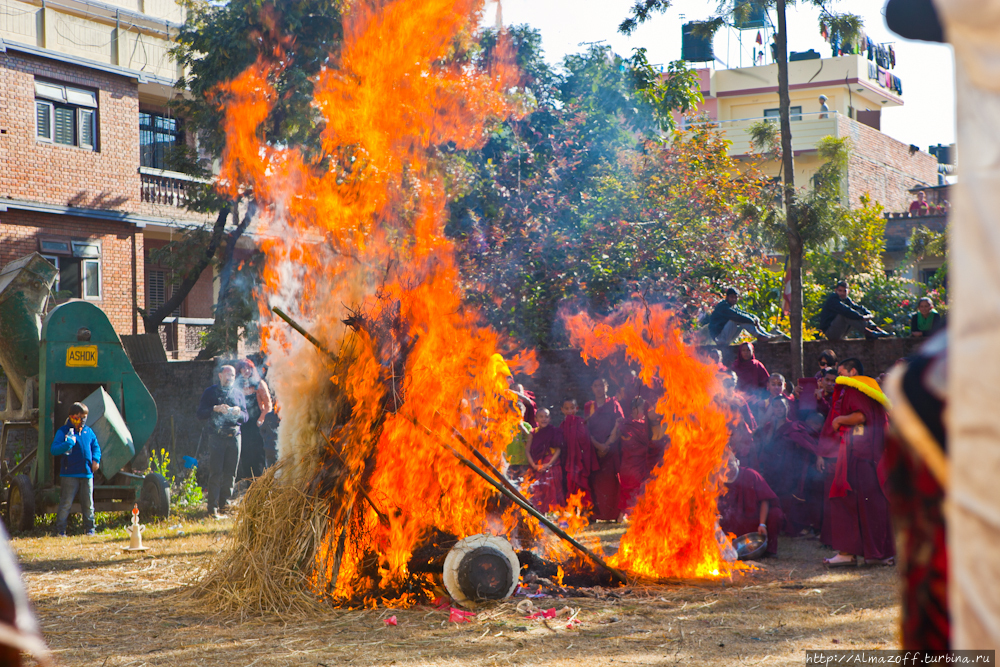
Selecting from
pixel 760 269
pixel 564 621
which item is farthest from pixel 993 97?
pixel 760 269

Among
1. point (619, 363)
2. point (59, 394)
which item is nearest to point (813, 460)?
point (619, 363)

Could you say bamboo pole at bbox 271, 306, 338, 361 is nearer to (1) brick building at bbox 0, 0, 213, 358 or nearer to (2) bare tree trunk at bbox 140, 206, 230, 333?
(2) bare tree trunk at bbox 140, 206, 230, 333

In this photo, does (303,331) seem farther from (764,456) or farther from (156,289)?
(156,289)

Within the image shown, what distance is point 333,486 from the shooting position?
704cm

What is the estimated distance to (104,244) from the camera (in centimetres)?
2131

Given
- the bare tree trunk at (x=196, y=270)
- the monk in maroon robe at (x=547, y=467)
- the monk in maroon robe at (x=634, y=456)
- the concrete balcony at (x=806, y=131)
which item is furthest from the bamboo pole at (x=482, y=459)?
the concrete balcony at (x=806, y=131)

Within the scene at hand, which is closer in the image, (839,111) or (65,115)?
(65,115)

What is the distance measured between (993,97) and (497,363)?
21.7 feet

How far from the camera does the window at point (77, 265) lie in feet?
66.7

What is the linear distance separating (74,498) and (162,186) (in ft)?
44.5

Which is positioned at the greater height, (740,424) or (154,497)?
(740,424)

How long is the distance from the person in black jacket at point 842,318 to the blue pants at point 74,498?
10.9 metres

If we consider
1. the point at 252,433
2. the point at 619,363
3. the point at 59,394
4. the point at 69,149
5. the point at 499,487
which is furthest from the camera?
the point at 69,149

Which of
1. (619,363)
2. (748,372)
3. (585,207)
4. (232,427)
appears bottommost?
(232,427)
